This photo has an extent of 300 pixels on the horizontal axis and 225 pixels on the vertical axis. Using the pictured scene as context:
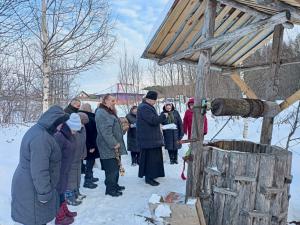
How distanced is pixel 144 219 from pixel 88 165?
198 cm

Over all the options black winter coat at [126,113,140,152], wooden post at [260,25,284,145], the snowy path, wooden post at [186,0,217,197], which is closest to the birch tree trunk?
the snowy path

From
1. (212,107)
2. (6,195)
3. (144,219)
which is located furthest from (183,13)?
(6,195)

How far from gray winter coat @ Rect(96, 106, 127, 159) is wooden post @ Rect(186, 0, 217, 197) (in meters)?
1.26

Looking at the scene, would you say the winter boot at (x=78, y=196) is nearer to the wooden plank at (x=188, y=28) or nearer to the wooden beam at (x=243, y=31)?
the wooden beam at (x=243, y=31)

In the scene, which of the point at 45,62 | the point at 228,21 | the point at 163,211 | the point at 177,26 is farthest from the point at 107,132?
the point at 45,62

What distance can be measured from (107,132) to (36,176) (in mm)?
2160

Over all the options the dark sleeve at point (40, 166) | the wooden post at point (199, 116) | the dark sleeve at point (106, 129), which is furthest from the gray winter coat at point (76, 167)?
the wooden post at point (199, 116)

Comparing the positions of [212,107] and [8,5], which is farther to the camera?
[8,5]

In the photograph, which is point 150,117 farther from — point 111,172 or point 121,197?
point 121,197

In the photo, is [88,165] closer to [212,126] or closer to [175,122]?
[175,122]

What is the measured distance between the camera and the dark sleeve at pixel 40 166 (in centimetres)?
319

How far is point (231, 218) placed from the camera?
14.3 ft

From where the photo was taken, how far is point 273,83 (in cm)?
588

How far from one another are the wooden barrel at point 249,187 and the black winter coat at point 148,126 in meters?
1.67
